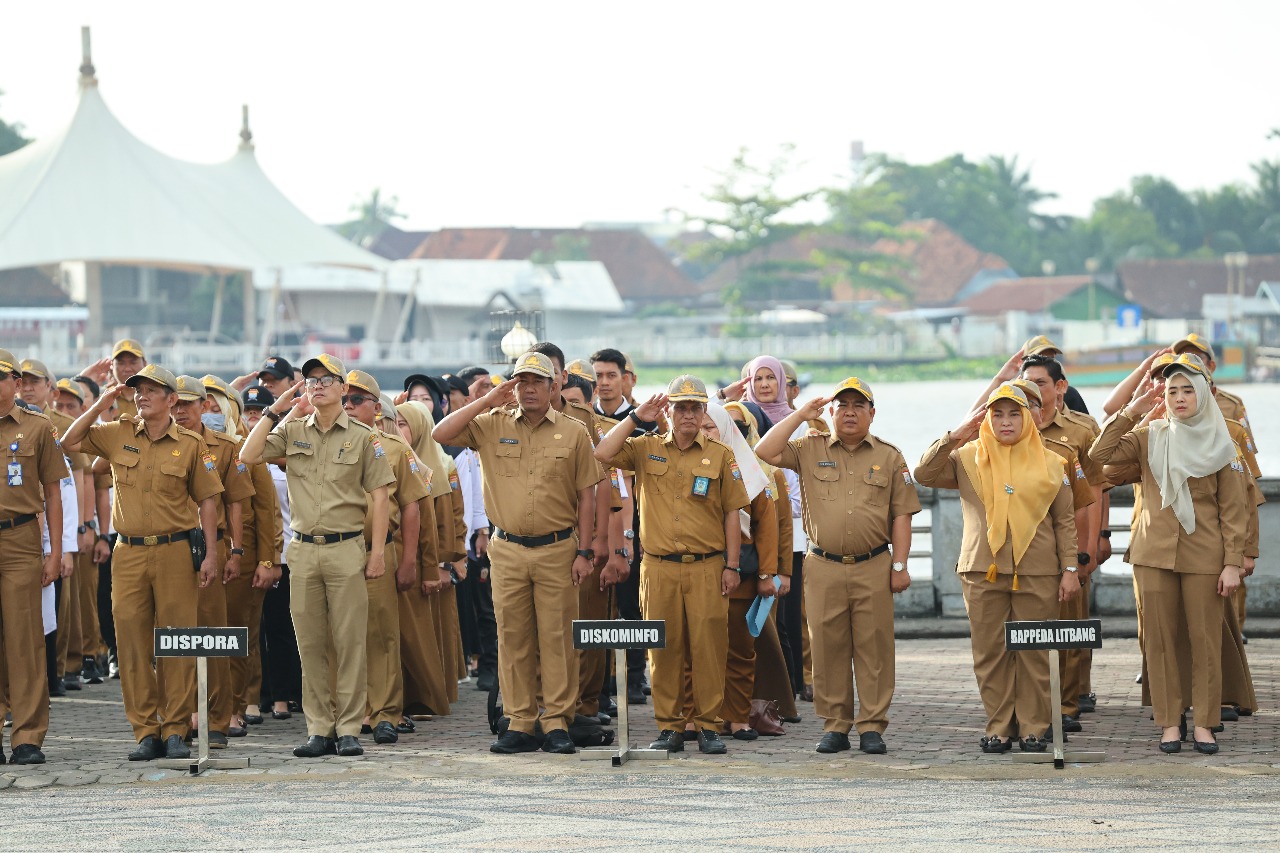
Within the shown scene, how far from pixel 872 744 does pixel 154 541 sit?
3363 mm

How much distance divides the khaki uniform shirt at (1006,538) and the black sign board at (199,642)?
314 cm

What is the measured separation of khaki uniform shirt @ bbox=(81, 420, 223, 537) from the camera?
821 cm

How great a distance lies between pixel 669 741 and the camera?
8.30 meters

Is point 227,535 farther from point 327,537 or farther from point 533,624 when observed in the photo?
point 533,624

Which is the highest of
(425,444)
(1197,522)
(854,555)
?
(425,444)

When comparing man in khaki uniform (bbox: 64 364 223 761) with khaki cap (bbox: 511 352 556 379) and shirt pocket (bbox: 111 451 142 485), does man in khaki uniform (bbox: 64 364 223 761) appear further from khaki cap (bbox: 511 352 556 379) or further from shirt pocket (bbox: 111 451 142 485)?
khaki cap (bbox: 511 352 556 379)

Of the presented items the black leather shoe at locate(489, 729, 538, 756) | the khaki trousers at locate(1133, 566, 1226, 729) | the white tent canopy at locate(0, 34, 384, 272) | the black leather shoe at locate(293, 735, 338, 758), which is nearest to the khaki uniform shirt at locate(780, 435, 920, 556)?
the khaki trousers at locate(1133, 566, 1226, 729)

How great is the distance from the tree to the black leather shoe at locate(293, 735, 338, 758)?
238ft

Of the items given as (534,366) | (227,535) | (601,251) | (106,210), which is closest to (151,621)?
(227,535)

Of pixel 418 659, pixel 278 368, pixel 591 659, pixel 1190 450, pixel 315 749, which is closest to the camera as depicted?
pixel 1190 450

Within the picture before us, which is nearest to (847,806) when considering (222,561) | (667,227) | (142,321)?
(222,561)

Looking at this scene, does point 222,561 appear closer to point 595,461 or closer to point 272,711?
point 272,711

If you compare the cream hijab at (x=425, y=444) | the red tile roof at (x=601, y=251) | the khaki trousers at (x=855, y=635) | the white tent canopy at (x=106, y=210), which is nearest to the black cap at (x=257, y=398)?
the cream hijab at (x=425, y=444)

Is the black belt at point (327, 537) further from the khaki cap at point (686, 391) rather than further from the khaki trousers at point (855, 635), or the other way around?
the khaki trousers at point (855, 635)
